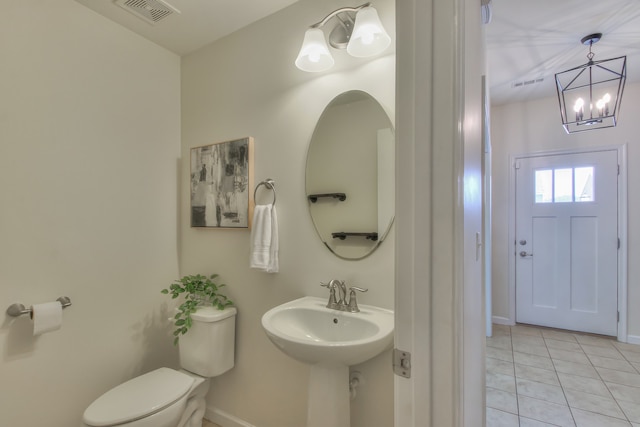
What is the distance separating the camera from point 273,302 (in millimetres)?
1709

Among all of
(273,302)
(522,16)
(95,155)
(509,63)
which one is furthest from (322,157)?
(509,63)

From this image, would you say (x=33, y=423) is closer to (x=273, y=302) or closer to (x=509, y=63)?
(x=273, y=302)

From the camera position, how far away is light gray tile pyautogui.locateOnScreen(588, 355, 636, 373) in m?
2.54

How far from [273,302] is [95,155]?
4.36 feet

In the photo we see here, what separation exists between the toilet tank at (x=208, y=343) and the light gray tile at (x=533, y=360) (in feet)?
8.48

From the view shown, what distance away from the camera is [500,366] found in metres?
2.62

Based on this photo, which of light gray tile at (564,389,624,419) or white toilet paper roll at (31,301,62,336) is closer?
white toilet paper roll at (31,301,62,336)

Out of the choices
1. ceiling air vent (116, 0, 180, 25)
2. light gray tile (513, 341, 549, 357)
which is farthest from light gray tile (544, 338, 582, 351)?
ceiling air vent (116, 0, 180, 25)

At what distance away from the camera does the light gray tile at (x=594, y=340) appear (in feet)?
9.96

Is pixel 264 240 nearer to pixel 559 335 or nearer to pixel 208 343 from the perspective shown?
pixel 208 343

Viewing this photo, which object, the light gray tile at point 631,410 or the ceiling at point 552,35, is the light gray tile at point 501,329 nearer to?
the light gray tile at point 631,410

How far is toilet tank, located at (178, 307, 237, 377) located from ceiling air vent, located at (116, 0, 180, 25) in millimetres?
1737

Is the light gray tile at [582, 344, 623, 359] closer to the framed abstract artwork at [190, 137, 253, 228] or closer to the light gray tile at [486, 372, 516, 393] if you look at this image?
the light gray tile at [486, 372, 516, 393]

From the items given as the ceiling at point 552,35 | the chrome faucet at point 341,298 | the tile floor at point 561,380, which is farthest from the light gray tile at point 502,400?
the ceiling at point 552,35
